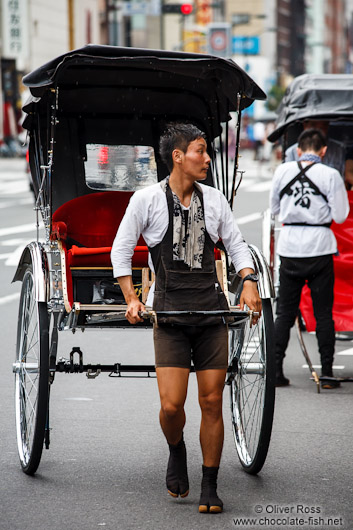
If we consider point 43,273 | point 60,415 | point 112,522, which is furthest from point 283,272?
point 112,522

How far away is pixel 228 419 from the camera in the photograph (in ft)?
21.0

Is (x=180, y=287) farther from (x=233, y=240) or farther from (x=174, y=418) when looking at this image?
(x=174, y=418)

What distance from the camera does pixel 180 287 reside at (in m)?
4.68

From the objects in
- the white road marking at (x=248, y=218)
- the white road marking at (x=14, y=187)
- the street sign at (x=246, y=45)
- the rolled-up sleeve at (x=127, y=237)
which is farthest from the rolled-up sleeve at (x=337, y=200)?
the street sign at (x=246, y=45)

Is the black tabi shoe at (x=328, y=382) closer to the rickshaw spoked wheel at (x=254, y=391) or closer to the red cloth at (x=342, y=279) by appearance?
the red cloth at (x=342, y=279)

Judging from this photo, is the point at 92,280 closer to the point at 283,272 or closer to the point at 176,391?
the point at 176,391

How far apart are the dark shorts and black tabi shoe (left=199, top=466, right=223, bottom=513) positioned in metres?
0.48

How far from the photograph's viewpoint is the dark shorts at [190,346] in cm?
464

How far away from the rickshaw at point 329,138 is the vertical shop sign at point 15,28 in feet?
129

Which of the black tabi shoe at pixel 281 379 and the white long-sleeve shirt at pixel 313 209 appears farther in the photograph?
the black tabi shoe at pixel 281 379

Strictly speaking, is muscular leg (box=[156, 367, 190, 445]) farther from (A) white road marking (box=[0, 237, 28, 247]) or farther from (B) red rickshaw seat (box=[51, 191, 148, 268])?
(A) white road marking (box=[0, 237, 28, 247])

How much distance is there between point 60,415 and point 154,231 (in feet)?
7.12

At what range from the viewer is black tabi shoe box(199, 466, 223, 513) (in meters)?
4.60

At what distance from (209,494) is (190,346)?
682mm
